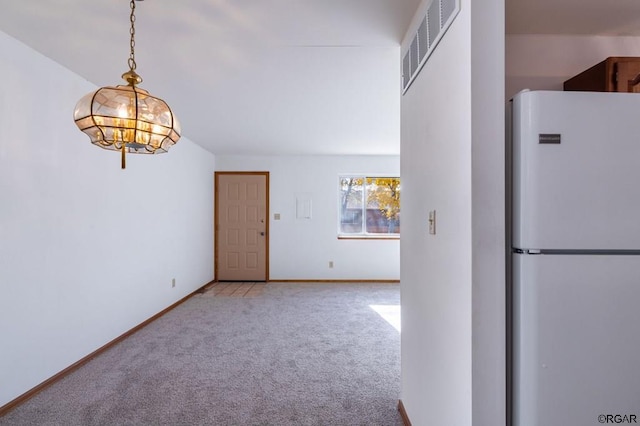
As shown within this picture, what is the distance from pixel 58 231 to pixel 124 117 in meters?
1.62

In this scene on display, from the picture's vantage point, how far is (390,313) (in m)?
3.92

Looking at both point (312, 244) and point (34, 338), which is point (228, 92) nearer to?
point (34, 338)

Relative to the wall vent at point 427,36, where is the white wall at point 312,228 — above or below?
below

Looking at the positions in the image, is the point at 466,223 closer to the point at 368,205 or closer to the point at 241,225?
the point at 368,205

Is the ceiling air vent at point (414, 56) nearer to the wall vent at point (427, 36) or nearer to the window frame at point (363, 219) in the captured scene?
the wall vent at point (427, 36)

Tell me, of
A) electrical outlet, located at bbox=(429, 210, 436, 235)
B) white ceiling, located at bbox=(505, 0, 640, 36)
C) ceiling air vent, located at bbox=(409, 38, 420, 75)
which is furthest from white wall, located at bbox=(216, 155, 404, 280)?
electrical outlet, located at bbox=(429, 210, 436, 235)

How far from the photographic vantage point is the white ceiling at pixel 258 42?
161 cm

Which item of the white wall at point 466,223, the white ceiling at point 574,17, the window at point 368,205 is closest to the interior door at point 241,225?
the window at point 368,205

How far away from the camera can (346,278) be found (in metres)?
5.69

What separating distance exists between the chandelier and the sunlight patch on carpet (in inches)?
121

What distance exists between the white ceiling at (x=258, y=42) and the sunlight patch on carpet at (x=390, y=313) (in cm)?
242

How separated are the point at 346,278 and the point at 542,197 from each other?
4.83 meters

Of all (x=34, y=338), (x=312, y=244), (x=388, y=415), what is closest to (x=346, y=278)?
(x=312, y=244)

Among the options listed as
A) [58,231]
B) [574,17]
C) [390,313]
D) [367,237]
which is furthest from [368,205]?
[58,231]
